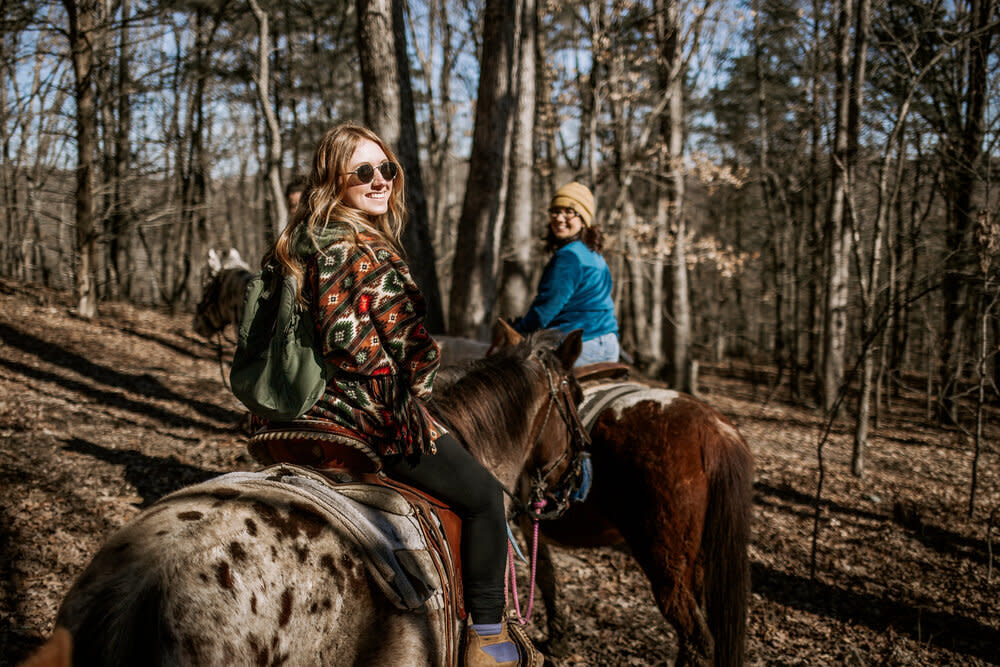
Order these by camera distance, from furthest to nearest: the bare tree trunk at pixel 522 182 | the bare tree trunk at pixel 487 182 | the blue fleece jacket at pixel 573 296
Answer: the bare tree trunk at pixel 522 182, the bare tree trunk at pixel 487 182, the blue fleece jacket at pixel 573 296

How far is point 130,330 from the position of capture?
42.7ft

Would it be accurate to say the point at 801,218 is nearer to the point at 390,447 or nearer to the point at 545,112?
the point at 545,112

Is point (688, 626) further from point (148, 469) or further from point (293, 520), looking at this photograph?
point (148, 469)

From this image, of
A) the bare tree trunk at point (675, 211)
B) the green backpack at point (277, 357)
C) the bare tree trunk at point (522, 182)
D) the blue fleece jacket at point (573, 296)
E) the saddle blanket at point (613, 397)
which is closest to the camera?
the green backpack at point (277, 357)

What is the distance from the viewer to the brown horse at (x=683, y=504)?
321cm

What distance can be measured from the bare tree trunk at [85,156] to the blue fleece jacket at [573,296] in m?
12.0

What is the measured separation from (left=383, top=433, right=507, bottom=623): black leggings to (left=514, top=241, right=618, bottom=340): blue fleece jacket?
1.98 meters

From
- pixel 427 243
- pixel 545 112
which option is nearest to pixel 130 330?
pixel 427 243

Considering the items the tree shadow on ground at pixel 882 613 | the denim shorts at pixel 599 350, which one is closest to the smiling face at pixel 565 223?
the denim shorts at pixel 599 350

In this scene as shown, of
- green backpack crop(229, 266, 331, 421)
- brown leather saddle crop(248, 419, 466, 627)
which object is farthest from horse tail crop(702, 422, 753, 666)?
green backpack crop(229, 266, 331, 421)

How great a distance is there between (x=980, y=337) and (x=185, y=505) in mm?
7029

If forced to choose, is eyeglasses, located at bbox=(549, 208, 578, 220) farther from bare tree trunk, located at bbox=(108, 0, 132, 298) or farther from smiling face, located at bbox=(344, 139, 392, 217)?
bare tree trunk, located at bbox=(108, 0, 132, 298)

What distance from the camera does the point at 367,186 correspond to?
2.17 m

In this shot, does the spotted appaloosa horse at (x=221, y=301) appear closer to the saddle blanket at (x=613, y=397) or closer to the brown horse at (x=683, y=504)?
the brown horse at (x=683, y=504)
